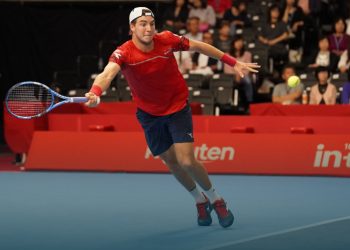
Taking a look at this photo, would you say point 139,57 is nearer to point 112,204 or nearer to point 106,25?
point 112,204

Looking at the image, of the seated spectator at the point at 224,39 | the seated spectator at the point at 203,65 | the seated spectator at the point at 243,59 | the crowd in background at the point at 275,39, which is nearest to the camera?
the crowd in background at the point at 275,39

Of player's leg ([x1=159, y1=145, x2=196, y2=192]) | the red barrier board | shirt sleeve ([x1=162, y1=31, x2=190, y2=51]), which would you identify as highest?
shirt sleeve ([x1=162, y1=31, x2=190, y2=51])

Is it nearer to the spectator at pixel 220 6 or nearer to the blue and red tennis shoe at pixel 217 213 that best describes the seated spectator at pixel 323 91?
the spectator at pixel 220 6

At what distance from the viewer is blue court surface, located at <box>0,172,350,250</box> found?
26.6 feet

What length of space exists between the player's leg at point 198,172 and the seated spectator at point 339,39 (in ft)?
29.1

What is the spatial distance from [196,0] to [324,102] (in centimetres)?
460

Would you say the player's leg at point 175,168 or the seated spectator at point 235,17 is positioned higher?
the seated spectator at point 235,17

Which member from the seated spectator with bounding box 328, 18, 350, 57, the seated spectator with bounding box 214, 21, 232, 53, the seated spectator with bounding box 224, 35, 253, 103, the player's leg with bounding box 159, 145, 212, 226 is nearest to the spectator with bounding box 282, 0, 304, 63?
the seated spectator with bounding box 328, 18, 350, 57

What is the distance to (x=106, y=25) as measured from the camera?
20.5 metres

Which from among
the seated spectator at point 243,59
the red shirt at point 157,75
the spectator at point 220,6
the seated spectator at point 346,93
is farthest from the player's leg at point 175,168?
the spectator at point 220,6

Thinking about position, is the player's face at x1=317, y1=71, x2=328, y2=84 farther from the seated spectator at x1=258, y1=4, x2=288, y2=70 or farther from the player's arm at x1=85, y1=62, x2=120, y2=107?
the player's arm at x1=85, y1=62, x2=120, y2=107

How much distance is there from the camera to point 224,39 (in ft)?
58.6

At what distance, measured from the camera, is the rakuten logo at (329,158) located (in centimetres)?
1318

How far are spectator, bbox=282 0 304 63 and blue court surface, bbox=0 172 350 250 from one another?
5327 mm
